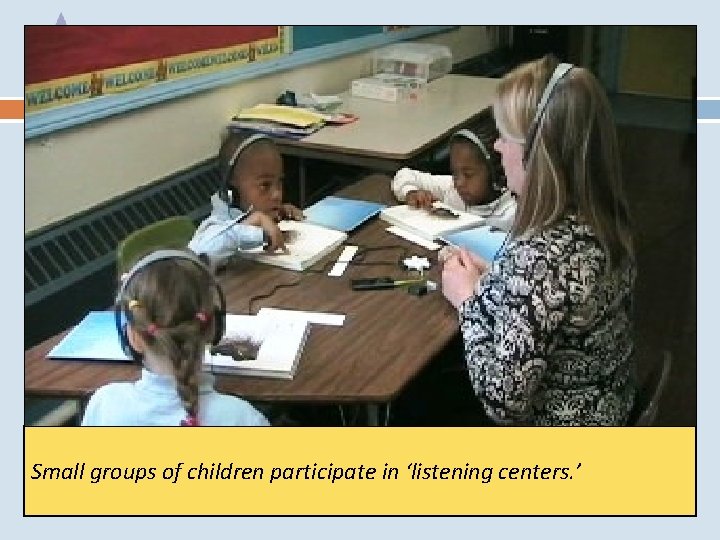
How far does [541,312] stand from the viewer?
57.8 inches

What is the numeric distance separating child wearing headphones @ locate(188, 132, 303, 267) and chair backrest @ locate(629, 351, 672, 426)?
3.00ft

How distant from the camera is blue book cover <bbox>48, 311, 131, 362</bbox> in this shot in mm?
1677

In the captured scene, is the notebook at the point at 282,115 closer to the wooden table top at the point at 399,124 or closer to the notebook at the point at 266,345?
the wooden table top at the point at 399,124

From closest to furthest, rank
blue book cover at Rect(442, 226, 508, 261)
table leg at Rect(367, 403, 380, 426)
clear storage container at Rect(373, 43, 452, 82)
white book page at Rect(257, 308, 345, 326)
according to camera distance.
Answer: table leg at Rect(367, 403, 380, 426) → white book page at Rect(257, 308, 345, 326) → blue book cover at Rect(442, 226, 508, 261) → clear storage container at Rect(373, 43, 452, 82)

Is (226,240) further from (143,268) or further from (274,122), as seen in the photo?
(274,122)

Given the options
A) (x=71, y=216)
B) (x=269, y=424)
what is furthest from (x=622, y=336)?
(x=71, y=216)

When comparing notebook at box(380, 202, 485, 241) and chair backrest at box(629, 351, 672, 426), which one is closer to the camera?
chair backrest at box(629, 351, 672, 426)

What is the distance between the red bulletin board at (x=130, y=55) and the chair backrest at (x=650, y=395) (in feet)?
3.89

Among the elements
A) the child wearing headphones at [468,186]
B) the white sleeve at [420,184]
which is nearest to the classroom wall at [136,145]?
the child wearing headphones at [468,186]

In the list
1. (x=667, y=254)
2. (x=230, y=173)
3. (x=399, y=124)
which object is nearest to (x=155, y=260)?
(x=230, y=173)

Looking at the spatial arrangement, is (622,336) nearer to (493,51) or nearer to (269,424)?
(269,424)
